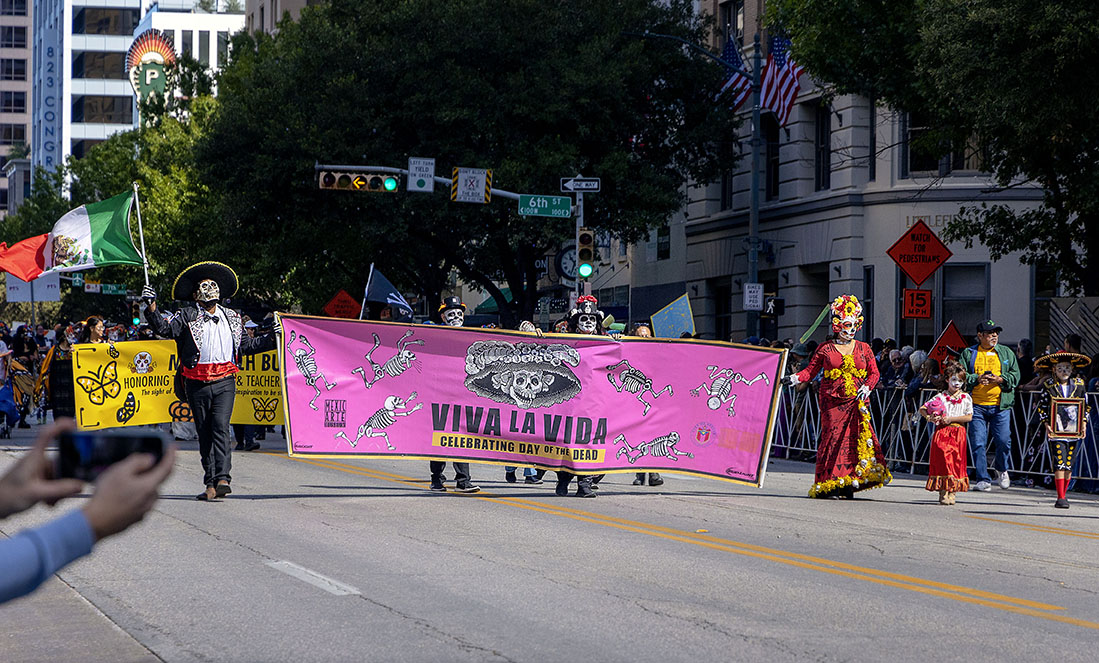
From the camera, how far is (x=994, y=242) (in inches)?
977

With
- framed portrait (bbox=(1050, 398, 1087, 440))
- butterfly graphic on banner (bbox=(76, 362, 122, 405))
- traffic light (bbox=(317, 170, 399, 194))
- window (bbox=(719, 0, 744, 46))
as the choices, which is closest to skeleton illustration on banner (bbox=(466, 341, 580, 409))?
framed portrait (bbox=(1050, 398, 1087, 440))

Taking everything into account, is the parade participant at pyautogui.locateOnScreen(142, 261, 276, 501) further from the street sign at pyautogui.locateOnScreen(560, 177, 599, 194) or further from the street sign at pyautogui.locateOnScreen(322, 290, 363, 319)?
the street sign at pyautogui.locateOnScreen(322, 290, 363, 319)

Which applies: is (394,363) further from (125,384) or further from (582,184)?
(582,184)

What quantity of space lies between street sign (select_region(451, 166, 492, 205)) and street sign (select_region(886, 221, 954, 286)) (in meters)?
12.3

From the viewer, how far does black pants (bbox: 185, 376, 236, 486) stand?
1371 cm

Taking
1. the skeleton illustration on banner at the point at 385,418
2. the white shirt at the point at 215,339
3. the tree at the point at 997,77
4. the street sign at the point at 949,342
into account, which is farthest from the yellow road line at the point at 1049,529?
the street sign at the point at 949,342

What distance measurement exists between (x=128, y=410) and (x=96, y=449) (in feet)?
54.3

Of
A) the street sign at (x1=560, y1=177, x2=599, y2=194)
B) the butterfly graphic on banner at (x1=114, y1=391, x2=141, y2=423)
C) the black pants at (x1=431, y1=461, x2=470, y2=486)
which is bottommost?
the black pants at (x1=431, y1=461, x2=470, y2=486)

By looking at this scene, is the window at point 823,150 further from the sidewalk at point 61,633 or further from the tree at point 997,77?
the sidewalk at point 61,633

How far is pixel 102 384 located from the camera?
18.8 m

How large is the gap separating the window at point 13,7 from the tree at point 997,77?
5717 inches

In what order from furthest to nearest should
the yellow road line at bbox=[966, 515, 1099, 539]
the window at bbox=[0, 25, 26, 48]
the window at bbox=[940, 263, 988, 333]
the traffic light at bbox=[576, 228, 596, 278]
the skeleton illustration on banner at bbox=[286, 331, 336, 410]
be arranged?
the window at bbox=[0, 25, 26, 48]
the window at bbox=[940, 263, 988, 333]
the traffic light at bbox=[576, 228, 596, 278]
the skeleton illustration on banner at bbox=[286, 331, 336, 410]
the yellow road line at bbox=[966, 515, 1099, 539]

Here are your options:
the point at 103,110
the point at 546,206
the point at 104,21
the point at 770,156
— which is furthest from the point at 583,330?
the point at 104,21

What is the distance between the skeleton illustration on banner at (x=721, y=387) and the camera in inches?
609
